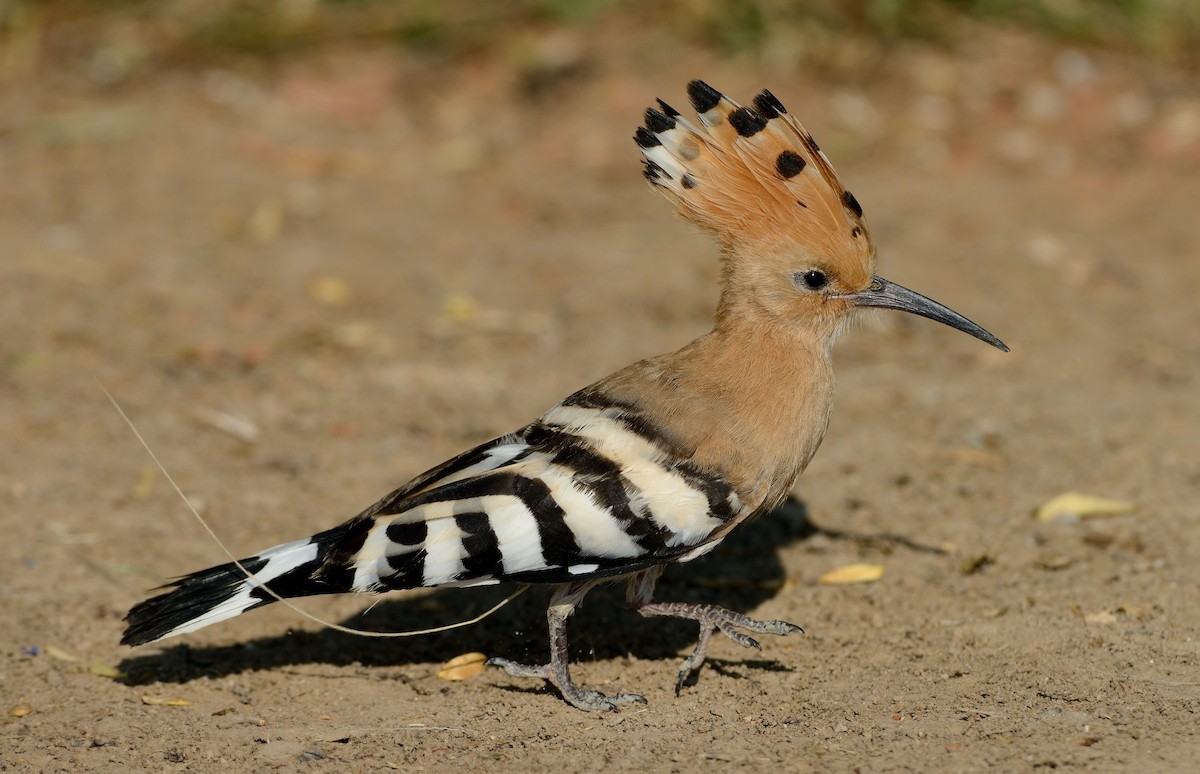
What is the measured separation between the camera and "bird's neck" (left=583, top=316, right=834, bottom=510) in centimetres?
327

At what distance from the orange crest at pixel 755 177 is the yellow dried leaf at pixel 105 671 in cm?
→ 183

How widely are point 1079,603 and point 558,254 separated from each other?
3614mm

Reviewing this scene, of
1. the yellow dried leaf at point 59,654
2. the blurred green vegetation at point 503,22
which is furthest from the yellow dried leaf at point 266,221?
the yellow dried leaf at point 59,654

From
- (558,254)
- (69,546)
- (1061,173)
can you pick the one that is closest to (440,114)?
(558,254)

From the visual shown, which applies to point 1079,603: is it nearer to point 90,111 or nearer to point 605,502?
point 605,502

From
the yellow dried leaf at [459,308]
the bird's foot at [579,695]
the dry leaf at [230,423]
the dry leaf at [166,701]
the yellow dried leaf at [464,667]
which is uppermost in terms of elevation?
the yellow dried leaf at [459,308]

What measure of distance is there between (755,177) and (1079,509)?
159 cm

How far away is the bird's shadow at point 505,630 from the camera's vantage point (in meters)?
3.55

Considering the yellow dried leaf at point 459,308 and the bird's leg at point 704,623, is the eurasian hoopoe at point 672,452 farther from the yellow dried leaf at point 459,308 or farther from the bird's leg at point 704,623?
the yellow dried leaf at point 459,308

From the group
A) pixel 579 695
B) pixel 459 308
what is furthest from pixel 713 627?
pixel 459 308

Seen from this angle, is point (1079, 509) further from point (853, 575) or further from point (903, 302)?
point (903, 302)

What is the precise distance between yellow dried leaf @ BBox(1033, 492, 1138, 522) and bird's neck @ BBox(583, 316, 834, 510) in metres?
1.07

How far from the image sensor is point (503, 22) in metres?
8.45

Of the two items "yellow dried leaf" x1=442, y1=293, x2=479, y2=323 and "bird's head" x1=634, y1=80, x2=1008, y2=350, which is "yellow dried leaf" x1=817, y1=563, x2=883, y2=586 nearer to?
"bird's head" x1=634, y1=80, x2=1008, y2=350
